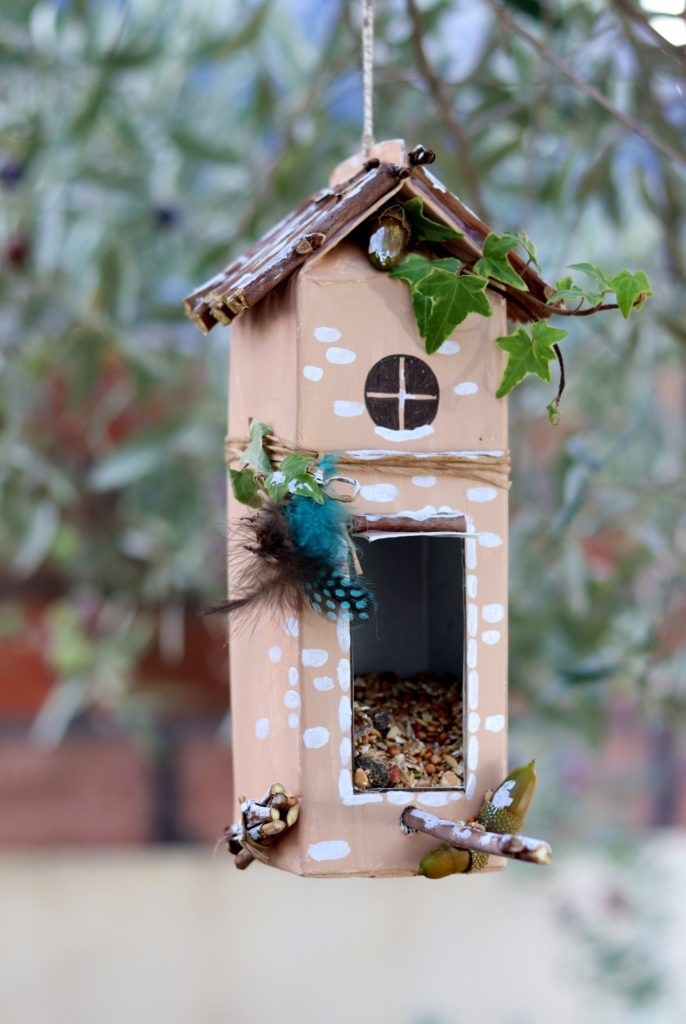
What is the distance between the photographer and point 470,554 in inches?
29.9

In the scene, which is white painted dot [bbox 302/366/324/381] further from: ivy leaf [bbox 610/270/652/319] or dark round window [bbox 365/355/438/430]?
ivy leaf [bbox 610/270/652/319]

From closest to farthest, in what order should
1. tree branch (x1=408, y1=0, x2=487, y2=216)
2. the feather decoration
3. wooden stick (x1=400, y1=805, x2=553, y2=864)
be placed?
wooden stick (x1=400, y1=805, x2=553, y2=864) → the feather decoration → tree branch (x1=408, y1=0, x2=487, y2=216)

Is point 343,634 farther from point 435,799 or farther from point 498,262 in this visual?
point 498,262

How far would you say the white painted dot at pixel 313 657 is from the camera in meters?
0.73

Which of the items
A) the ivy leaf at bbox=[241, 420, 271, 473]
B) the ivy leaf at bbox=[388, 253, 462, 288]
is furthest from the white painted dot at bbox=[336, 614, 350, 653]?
the ivy leaf at bbox=[388, 253, 462, 288]

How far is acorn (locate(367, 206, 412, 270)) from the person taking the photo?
2.41ft

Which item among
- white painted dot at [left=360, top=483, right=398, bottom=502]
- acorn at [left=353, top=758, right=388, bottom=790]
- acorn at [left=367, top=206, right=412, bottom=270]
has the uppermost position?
acorn at [left=367, top=206, right=412, bottom=270]

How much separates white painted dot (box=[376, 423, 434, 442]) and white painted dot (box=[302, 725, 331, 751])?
19cm

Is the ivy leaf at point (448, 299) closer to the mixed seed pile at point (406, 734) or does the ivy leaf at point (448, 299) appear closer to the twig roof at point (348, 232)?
the twig roof at point (348, 232)

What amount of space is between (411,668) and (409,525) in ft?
0.76

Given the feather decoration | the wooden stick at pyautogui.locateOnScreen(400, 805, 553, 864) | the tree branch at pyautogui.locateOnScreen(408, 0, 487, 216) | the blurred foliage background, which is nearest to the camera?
the wooden stick at pyautogui.locateOnScreen(400, 805, 553, 864)

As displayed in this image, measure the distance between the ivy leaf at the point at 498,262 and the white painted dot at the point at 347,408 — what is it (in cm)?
11

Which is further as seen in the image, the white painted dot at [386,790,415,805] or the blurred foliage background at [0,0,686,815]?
the blurred foliage background at [0,0,686,815]

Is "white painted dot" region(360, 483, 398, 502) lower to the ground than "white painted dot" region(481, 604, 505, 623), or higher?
higher
